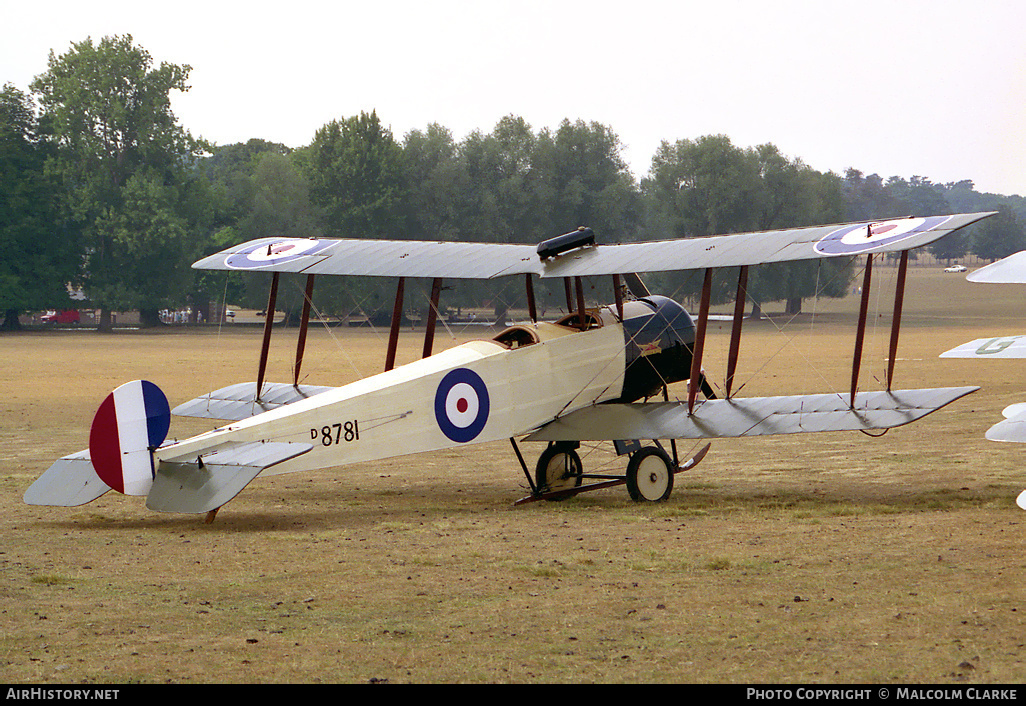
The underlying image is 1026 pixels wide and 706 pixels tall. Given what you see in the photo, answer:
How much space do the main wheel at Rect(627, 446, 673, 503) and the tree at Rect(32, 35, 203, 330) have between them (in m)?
56.6

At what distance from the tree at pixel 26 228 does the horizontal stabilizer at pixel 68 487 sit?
182 ft

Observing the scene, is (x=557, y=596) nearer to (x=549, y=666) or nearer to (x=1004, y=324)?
(x=549, y=666)

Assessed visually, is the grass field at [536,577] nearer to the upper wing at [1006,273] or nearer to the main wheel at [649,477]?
the main wheel at [649,477]

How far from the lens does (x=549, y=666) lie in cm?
561

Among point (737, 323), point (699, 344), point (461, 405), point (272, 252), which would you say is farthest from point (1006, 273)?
point (272, 252)

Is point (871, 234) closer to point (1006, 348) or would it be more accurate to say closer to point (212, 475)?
point (1006, 348)

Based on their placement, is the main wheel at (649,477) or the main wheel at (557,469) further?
the main wheel at (557,469)

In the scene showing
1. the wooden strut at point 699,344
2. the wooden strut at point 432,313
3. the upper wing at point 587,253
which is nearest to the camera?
the upper wing at point 587,253

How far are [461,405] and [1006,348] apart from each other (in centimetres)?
516

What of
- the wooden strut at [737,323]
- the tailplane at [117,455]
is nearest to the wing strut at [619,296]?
the wooden strut at [737,323]

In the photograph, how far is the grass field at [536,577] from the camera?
5699mm

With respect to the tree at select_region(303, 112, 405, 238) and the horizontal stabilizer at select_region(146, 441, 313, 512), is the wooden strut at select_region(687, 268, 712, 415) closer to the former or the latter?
the horizontal stabilizer at select_region(146, 441, 313, 512)

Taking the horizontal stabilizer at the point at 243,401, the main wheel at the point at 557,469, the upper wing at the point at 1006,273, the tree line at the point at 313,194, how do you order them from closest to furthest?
the upper wing at the point at 1006,273 → the main wheel at the point at 557,469 → the horizontal stabilizer at the point at 243,401 → the tree line at the point at 313,194
